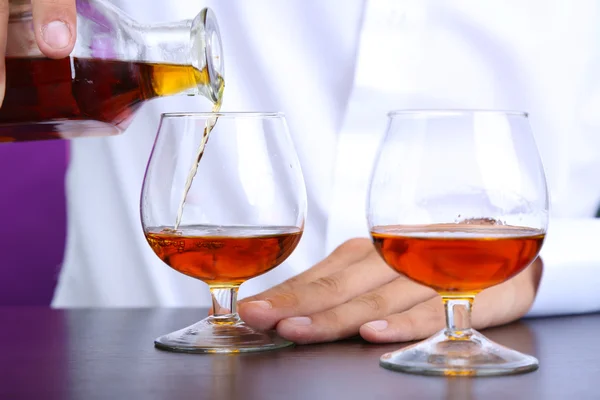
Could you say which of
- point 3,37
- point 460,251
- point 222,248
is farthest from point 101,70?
point 460,251

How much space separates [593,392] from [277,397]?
246mm

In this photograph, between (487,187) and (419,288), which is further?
(419,288)

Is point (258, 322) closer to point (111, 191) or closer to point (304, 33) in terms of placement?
point (304, 33)

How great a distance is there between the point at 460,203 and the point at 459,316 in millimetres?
116

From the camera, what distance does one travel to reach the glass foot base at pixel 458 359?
854 millimetres

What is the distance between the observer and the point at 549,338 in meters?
1.07

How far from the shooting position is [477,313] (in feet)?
3.83

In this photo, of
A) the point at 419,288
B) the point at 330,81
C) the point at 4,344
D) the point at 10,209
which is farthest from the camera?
the point at 10,209

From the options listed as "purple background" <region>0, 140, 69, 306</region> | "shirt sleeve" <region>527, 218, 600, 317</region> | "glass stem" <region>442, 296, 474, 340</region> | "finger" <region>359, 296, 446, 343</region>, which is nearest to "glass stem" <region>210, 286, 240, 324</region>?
"finger" <region>359, 296, 446, 343</region>

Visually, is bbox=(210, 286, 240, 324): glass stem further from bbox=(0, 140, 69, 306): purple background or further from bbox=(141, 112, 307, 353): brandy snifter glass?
bbox=(0, 140, 69, 306): purple background

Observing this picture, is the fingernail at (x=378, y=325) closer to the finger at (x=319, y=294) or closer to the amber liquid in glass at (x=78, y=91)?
the finger at (x=319, y=294)

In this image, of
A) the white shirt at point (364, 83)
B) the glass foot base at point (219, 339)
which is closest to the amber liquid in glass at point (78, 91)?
the glass foot base at point (219, 339)

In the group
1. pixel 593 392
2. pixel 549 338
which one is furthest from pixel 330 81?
pixel 593 392

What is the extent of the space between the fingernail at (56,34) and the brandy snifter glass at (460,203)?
0.34 m
